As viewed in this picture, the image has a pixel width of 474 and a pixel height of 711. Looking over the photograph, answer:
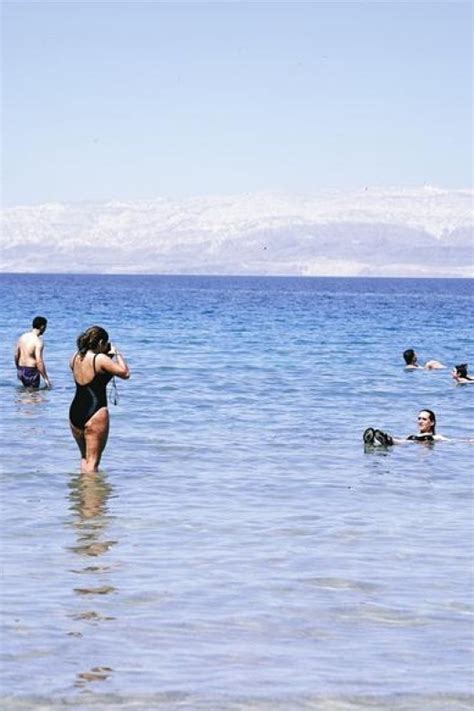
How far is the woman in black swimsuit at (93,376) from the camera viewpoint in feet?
44.7

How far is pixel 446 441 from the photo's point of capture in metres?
18.9

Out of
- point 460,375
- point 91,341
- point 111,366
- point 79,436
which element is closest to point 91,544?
point 111,366

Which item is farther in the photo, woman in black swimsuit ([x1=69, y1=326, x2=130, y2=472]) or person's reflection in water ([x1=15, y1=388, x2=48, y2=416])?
person's reflection in water ([x1=15, y1=388, x2=48, y2=416])

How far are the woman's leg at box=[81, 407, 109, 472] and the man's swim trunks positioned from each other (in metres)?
10.8

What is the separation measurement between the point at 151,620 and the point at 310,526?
3788 millimetres

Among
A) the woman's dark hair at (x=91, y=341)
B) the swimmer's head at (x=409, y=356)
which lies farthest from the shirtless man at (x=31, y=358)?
the swimmer's head at (x=409, y=356)

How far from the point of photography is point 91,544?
10867 millimetres

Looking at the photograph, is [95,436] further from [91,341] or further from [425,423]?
[425,423]

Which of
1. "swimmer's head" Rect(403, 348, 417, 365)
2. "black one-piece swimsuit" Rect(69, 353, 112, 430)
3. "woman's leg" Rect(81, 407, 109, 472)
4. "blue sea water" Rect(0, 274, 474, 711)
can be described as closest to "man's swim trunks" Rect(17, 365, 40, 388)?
"blue sea water" Rect(0, 274, 474, 711)

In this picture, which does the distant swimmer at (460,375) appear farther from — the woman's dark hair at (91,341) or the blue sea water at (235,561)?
the woman's dark hair at (91,341)

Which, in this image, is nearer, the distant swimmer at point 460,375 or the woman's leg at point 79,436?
the woman's leg at point 79,436

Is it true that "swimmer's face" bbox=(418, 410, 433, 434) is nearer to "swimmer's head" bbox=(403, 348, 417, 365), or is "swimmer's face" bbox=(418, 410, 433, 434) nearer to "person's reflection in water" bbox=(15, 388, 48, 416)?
"person's reflection in water" bbox=(15, 388, 48, 416)

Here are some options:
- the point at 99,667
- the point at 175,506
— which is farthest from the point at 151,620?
the point at 175,506

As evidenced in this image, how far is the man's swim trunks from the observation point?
2525cm
